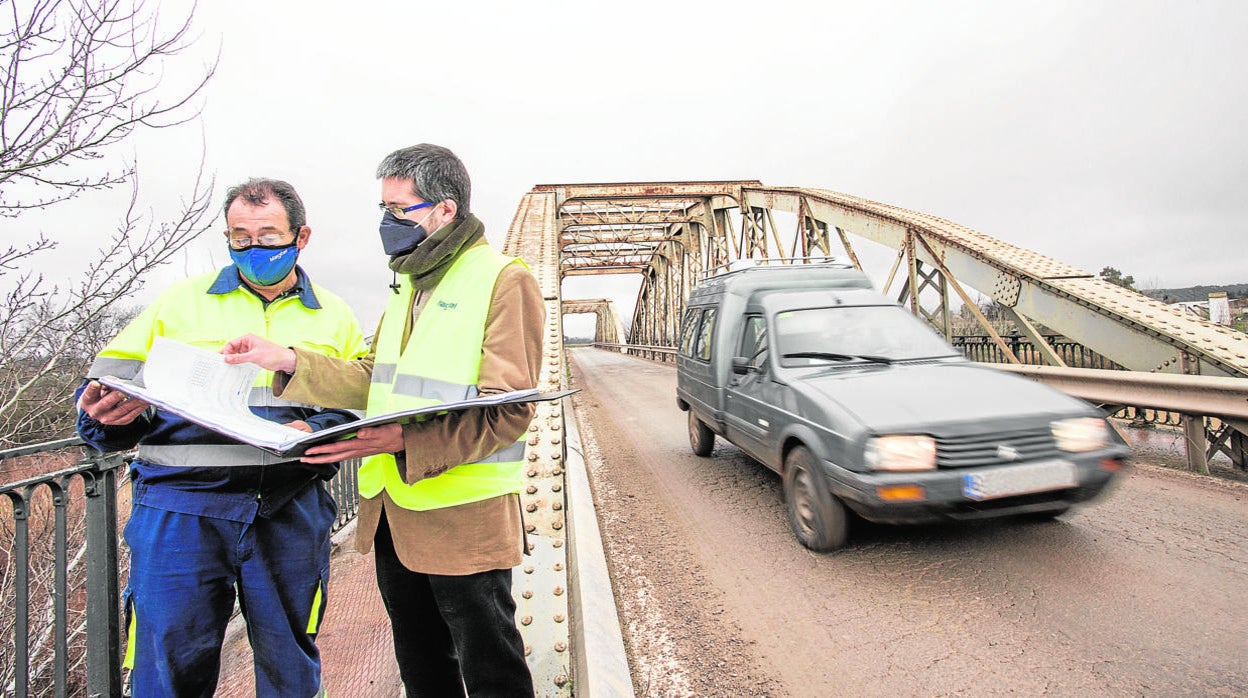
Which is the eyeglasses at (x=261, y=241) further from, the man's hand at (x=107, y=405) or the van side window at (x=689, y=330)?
the van side window at (x=689, y=330)

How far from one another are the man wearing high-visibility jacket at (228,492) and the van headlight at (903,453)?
252 cm

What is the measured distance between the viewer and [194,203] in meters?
3.73

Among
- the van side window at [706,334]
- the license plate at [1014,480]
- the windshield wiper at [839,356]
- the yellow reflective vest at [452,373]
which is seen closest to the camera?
the yellow reflective vest at [452,373]

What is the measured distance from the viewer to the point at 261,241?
6.57ft

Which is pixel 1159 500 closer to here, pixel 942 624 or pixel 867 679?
pixel 942 624

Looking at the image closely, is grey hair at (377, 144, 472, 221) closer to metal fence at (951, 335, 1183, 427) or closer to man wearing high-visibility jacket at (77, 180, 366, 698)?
man wearing high-visibility jacket at (77, 180, 366, 698)

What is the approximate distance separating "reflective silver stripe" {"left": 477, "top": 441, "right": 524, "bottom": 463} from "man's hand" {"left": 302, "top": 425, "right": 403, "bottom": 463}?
0.25m

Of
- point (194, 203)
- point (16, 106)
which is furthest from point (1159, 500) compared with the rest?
point (16, 106)

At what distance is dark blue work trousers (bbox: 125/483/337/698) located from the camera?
1748mm

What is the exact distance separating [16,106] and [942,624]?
5.23m

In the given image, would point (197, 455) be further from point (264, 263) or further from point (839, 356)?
point (839, 356)

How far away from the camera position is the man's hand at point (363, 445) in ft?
4.99

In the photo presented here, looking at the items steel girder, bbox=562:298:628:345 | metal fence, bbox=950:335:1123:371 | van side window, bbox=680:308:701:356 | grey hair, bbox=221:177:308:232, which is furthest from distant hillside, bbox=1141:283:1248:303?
steel girder, bbox=562:298:628:345

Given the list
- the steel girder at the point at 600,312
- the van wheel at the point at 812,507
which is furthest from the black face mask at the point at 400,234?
the steel girder at the point at 600,312
